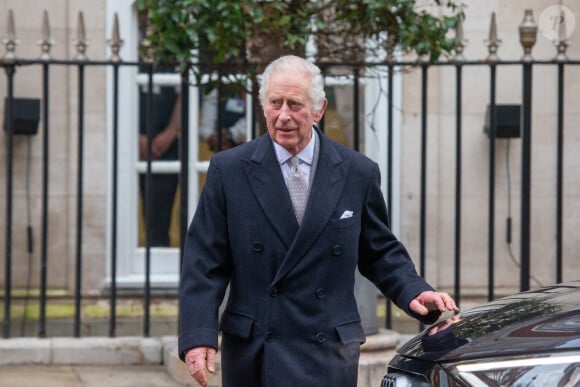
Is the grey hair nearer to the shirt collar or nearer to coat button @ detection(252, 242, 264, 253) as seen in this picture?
the shirt collar

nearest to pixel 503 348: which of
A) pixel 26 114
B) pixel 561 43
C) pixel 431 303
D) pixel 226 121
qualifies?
pixel 431 303

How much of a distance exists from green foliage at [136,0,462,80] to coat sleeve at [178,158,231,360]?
2.54 metres

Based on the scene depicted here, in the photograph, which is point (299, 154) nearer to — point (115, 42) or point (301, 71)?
point (301, 71)

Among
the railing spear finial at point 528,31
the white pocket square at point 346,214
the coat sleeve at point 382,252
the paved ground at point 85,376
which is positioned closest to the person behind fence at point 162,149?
the paved ground at point 85,376

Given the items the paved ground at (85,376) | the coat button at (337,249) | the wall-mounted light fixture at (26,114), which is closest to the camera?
the coat button at (337,249)

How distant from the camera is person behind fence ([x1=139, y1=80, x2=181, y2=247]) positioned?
10109 millimetres

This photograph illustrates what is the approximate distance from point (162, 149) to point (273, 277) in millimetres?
5639

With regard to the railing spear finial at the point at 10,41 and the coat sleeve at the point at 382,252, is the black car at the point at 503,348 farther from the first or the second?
the railing spear finial at the point at 10,41

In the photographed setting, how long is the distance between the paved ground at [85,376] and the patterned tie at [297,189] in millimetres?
3319

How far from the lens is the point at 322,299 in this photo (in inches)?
181

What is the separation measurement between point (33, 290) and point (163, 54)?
2924 mm

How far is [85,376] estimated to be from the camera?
7902 millimetres

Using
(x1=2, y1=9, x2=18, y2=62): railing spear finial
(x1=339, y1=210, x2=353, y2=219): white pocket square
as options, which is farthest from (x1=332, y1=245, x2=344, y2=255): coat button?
(x1=2, y1=9, x2=18, y2=62): railing spear finial

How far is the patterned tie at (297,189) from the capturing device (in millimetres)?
4652
